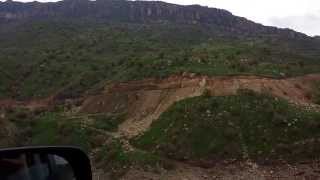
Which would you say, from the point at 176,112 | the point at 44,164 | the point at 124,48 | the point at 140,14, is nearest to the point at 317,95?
the point at 176,112

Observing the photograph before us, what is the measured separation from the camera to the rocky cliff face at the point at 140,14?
3967 inches

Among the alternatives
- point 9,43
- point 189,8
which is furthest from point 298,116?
point 189,8

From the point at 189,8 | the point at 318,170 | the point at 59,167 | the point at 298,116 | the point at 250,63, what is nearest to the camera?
the point at 59,167

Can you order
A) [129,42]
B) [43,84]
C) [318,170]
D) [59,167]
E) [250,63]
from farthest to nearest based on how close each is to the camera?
[129,42] < [43,84] < [250,63] < [318,170] < [59,167]

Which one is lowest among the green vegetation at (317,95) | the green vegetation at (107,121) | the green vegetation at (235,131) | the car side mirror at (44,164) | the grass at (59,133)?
the grass at (59,133)

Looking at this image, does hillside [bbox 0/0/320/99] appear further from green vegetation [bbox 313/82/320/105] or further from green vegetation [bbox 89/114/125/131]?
green vegetation [bbox 89/114/125/131]

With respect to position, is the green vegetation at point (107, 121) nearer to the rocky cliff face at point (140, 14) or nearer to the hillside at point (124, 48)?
the hillside at point (124, 48)

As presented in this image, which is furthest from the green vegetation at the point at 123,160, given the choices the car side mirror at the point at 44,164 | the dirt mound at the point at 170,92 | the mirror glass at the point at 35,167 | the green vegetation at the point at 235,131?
the mirror glass at the point at 35,167

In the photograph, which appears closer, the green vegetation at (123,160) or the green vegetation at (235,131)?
the green vegetation at (123,160)

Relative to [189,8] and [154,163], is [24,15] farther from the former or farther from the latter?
[154,163]

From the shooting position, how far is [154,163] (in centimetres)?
2561

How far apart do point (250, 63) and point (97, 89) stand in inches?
364

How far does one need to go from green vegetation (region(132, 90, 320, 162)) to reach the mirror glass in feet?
76.3

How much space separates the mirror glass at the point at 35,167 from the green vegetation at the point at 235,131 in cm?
2325
